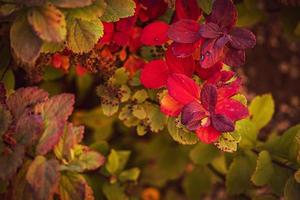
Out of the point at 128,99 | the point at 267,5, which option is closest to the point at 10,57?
the point at 128,99

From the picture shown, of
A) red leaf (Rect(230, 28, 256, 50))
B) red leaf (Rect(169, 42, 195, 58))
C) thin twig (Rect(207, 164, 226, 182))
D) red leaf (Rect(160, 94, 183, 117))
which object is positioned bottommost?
thin twig (Rect(207, 164, 226, 182))

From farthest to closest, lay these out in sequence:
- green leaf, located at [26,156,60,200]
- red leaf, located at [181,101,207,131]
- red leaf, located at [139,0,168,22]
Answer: red leaf, located at [139,0,168,22], red leaf, located at [181,101,207,131], green leaf, located at [26,156,60,200]

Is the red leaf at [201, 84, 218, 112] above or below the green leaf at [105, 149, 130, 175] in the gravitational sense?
above

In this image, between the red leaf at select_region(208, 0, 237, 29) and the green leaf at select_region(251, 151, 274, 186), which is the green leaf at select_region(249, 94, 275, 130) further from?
the red leaf at select_region(208, 0, 237, 29)

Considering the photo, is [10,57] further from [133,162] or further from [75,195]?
[133,162]

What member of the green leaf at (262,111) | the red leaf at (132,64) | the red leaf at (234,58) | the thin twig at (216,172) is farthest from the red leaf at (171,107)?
the thin twig at (216,172)

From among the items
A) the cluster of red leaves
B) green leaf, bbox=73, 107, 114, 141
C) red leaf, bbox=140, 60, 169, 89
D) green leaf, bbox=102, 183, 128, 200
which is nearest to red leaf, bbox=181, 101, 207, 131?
the cluster of red leaves

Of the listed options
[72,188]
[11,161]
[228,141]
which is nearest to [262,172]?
[228,141]
